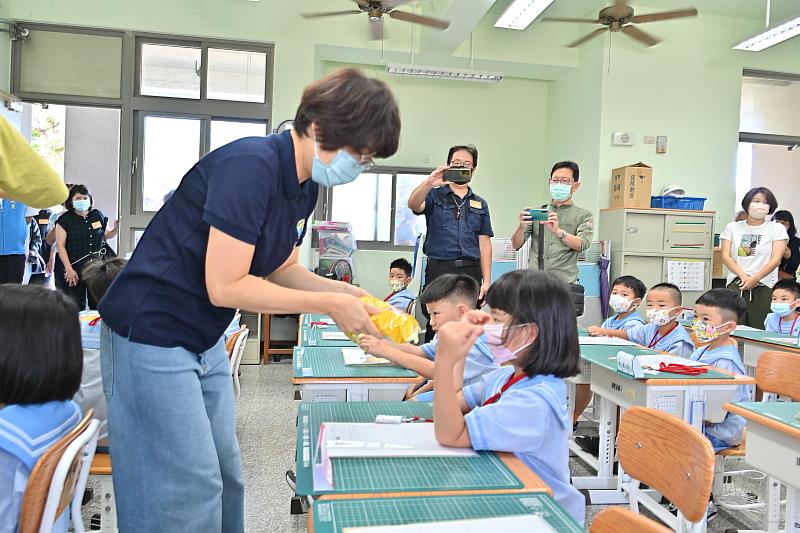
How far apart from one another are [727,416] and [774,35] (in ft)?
16.3

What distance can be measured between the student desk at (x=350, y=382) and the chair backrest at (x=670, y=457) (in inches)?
34.7

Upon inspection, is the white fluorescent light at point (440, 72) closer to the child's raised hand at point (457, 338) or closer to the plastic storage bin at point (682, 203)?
the plastic storage bin at point (682, 203)

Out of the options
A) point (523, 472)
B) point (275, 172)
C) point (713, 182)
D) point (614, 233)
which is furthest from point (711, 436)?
point (713, 182)

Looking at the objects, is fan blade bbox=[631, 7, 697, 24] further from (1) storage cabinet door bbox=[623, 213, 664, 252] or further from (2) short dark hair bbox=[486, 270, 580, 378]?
(2) short dark hair bbox=[486, 270, 580, 378]

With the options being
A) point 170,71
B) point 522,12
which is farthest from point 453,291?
point 170,71

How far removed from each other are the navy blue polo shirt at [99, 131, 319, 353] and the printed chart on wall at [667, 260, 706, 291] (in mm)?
6037

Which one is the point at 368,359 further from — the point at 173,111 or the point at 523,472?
the point at 173,111

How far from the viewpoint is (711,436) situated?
2.55 metres

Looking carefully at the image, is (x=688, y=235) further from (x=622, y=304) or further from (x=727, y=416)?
(x=727, y=416)

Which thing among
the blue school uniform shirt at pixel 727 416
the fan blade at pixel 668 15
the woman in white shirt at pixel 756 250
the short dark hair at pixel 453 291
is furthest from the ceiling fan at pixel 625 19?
the short dark hair at pixel 453 291

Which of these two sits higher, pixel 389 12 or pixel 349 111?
pixel 389 12

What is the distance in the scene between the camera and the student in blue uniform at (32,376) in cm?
133

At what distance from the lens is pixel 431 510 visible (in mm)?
1025

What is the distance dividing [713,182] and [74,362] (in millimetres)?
7281
